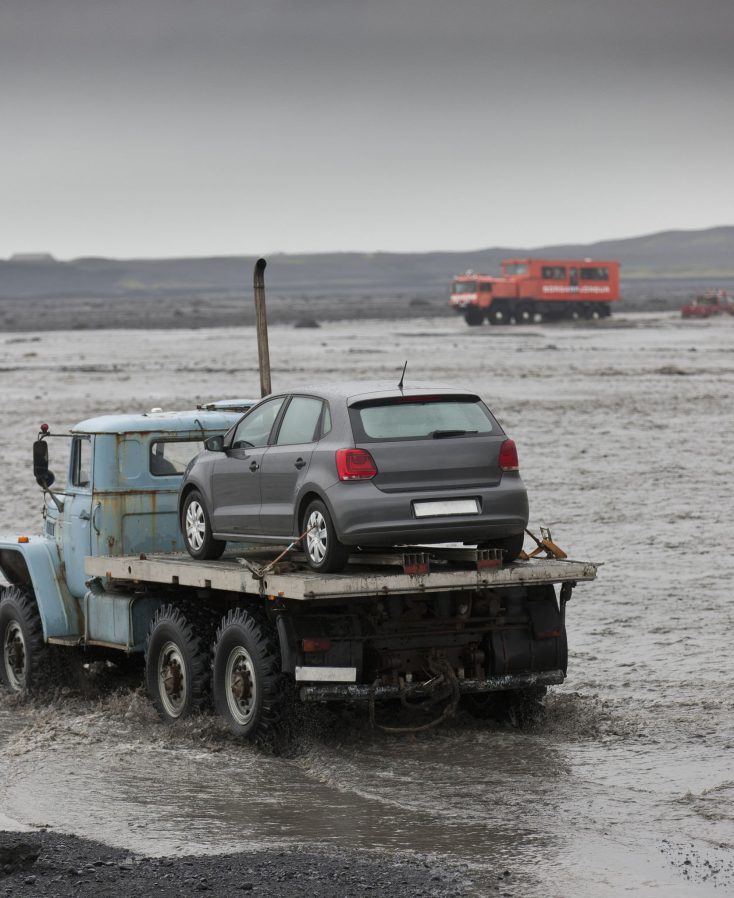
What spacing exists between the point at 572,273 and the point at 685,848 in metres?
71.6

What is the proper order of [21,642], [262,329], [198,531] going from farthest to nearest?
1. [262,329]
2. [21,642]
3. [198,531]

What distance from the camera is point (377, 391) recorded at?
1041cm

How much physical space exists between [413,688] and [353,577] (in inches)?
39.9

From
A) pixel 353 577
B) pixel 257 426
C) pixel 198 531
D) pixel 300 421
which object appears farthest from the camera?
pixel 198 531

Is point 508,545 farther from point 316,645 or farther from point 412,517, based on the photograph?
point 316,645

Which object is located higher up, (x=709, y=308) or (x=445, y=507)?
(x=445, y=507)

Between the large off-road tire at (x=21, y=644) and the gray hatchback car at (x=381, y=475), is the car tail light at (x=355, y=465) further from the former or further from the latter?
the large off-road tire at (x=21, y=644)

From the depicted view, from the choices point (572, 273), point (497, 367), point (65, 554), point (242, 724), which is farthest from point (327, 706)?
point (572, 273)

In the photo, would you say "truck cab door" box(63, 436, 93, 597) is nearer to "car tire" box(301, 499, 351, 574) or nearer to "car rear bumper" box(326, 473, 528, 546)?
"car tire" box(301, 499, 351, 574)

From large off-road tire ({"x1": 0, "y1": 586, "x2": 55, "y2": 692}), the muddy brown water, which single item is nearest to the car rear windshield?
the muddy brown water

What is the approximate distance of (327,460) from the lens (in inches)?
399

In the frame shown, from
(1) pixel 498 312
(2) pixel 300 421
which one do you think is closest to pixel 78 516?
(2) pixel 300 421

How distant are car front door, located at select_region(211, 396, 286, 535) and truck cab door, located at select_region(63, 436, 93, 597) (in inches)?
56.7

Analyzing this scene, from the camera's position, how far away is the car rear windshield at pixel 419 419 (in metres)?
10.2
